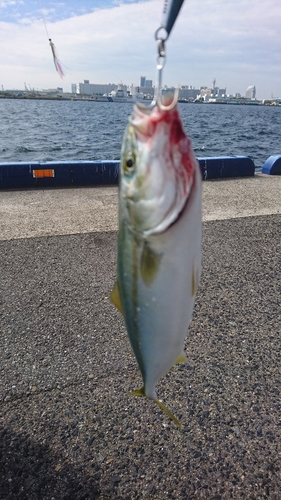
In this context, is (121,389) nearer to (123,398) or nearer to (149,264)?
(123,398)

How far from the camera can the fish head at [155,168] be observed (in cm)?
112

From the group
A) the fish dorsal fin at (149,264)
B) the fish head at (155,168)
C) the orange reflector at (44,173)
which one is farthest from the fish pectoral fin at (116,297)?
the orange reflector at (44,173)

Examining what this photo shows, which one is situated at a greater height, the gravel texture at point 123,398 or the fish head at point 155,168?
the fish head at point 155,168

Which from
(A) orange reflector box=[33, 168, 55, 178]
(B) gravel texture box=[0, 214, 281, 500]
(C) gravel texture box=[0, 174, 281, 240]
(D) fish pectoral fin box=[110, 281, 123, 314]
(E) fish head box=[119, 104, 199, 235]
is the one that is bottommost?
(B) gravel texture box=[0, 214, 281, 500]

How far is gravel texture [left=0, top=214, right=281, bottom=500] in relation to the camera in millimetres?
2412

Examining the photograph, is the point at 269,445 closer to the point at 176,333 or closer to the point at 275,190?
the point at 176,333

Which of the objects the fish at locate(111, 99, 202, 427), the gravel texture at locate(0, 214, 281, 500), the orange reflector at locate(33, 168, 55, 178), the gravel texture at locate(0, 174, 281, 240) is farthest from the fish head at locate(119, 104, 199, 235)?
the orange reflector at locate(33, 168, 55, 178)

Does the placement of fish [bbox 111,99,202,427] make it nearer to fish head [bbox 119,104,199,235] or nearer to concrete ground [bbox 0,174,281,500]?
fish head [bbox 119,104,199,235]

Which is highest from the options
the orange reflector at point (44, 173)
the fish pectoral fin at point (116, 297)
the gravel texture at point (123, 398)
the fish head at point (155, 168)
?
the fish head at point (155, 168)

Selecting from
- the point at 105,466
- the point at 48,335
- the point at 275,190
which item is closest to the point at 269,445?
the point at 105,466

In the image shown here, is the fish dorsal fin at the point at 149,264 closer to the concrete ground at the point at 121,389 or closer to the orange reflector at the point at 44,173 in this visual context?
the concrete ground at the point at 121,389

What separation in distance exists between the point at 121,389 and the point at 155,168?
2.39 meters

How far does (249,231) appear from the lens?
6.31 meters

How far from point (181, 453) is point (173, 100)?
2333 mm
